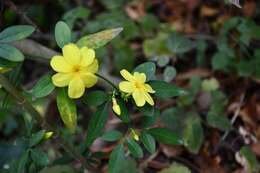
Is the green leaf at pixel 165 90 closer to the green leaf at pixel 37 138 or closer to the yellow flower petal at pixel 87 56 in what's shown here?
the yellow flower petal at pixel 87 56

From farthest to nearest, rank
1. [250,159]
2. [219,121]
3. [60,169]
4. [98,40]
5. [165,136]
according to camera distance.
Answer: [219,121] < [250,159] < [60,169] < [165,136] < [98,40]

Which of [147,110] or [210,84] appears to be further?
[210,84]

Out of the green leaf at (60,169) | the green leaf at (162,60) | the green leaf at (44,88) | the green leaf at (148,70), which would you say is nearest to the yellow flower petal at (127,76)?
the green leaf at (148,70)

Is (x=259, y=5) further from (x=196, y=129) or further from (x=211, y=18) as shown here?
(x=196, y=129)

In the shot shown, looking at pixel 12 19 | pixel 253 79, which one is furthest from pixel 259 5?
pixel 12 19

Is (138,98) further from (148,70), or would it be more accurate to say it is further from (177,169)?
(177,169)

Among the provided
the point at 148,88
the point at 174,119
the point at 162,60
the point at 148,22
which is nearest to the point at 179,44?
the point at 162,60
